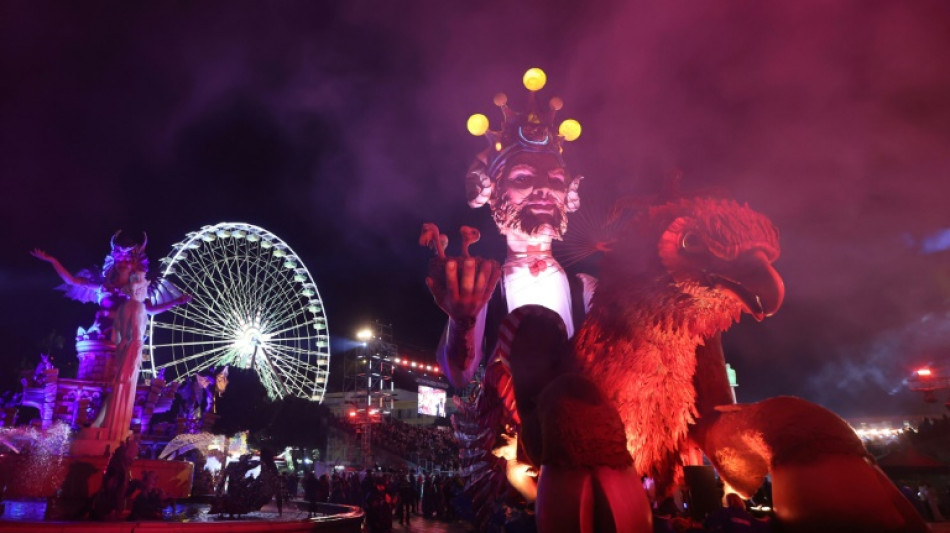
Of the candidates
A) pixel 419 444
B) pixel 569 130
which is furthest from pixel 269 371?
pixel 569 130

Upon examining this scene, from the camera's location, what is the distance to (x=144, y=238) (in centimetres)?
1855

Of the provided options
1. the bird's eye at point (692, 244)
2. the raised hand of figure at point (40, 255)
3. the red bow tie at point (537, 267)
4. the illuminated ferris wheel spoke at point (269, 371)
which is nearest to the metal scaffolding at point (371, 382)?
the illuminated ferris wheel spoke at point (269, 371)

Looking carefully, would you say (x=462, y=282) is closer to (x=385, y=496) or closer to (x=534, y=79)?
(x=534, y=79)

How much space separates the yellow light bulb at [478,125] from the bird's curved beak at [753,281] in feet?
13.0

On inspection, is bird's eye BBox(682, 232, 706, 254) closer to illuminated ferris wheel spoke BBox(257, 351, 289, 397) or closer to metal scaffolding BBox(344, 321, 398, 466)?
metal scaffolding BBox(344, 321, 398, 466)

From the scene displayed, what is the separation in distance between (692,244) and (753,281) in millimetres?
353

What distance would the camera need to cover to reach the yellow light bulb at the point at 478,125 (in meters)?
6.12

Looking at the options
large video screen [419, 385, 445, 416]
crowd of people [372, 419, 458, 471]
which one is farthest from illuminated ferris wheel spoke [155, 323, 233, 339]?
large video screen [419, 385, 445, 416]

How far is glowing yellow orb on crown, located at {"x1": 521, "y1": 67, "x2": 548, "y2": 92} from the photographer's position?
6234mm

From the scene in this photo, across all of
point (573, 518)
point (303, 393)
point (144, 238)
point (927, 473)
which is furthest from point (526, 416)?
point (303, 393)

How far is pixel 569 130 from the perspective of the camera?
6309 mm

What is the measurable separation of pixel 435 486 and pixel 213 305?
16.3 m

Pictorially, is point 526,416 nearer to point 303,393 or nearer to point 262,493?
point 262,493

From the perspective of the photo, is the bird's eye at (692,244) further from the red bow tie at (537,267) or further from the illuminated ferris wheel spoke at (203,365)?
the illuminated ferris wheel spoke at (203,365)
